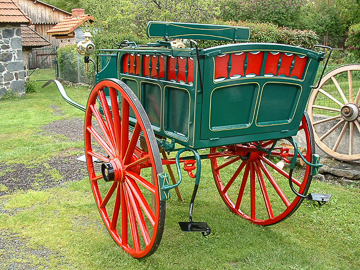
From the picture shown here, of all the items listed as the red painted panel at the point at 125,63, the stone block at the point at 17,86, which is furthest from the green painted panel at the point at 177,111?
the stone block at the point at 17,86

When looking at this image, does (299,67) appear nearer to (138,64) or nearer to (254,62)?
(254,62)

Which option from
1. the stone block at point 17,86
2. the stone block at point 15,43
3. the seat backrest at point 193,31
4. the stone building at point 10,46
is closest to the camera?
the seat backrest at point 193,31

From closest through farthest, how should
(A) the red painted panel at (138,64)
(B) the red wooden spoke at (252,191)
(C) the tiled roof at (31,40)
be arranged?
1. (A) the red painted panel at (138,64)
2. (B) the red wooden spoke at (252,191)
3. (C) the tiled roof at (31,40)

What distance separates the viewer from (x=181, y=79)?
100 inches

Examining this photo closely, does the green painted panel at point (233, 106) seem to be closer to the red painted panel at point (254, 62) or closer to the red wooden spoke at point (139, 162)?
the red painted panel at point (254, 62)

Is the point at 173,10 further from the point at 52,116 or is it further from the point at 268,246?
the point at 268,246

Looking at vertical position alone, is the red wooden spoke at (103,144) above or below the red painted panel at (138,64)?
below

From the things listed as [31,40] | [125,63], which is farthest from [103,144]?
[31,40]

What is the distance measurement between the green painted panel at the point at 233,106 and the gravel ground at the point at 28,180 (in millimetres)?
1898

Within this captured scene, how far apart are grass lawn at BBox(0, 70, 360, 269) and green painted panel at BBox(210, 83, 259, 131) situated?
1.23 metres

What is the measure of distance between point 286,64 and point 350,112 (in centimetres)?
289

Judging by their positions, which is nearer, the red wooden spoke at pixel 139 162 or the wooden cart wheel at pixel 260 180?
the red wooden spoke at pixel 139 162

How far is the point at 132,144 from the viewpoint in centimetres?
277

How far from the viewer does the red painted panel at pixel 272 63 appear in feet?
8.41
